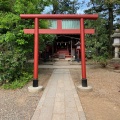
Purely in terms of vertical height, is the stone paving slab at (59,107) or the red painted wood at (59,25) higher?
the red painted wood at (59,25)

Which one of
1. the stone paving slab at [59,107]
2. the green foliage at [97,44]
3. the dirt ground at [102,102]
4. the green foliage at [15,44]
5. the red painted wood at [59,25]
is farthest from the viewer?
the green foliage at [97,44]

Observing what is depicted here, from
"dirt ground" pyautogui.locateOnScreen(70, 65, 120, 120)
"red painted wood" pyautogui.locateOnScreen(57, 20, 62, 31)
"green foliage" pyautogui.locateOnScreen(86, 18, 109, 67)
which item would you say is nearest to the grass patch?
"dirt ground" pyautogui.locateOnScreen(70, 65, 120, 120)

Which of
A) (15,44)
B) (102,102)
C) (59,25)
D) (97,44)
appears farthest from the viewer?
(97,44)

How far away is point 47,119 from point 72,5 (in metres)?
26.3

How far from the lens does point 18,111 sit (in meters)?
4.76

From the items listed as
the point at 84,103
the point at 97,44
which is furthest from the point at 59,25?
the point at 97,44

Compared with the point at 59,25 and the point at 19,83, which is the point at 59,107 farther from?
the point at 59,25

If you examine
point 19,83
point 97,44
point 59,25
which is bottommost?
point 19,83

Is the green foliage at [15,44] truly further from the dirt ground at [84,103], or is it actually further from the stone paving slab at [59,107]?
the stone paving slab at [59,107]

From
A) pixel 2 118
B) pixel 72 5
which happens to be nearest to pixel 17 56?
pixel 2 118

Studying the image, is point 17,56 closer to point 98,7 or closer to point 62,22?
point 62,22

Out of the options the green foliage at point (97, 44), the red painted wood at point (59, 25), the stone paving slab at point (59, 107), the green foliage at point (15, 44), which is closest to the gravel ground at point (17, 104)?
the stone paving slab at point (59, 107)

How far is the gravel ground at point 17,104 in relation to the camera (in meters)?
4.46

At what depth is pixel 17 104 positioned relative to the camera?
17.7ft
